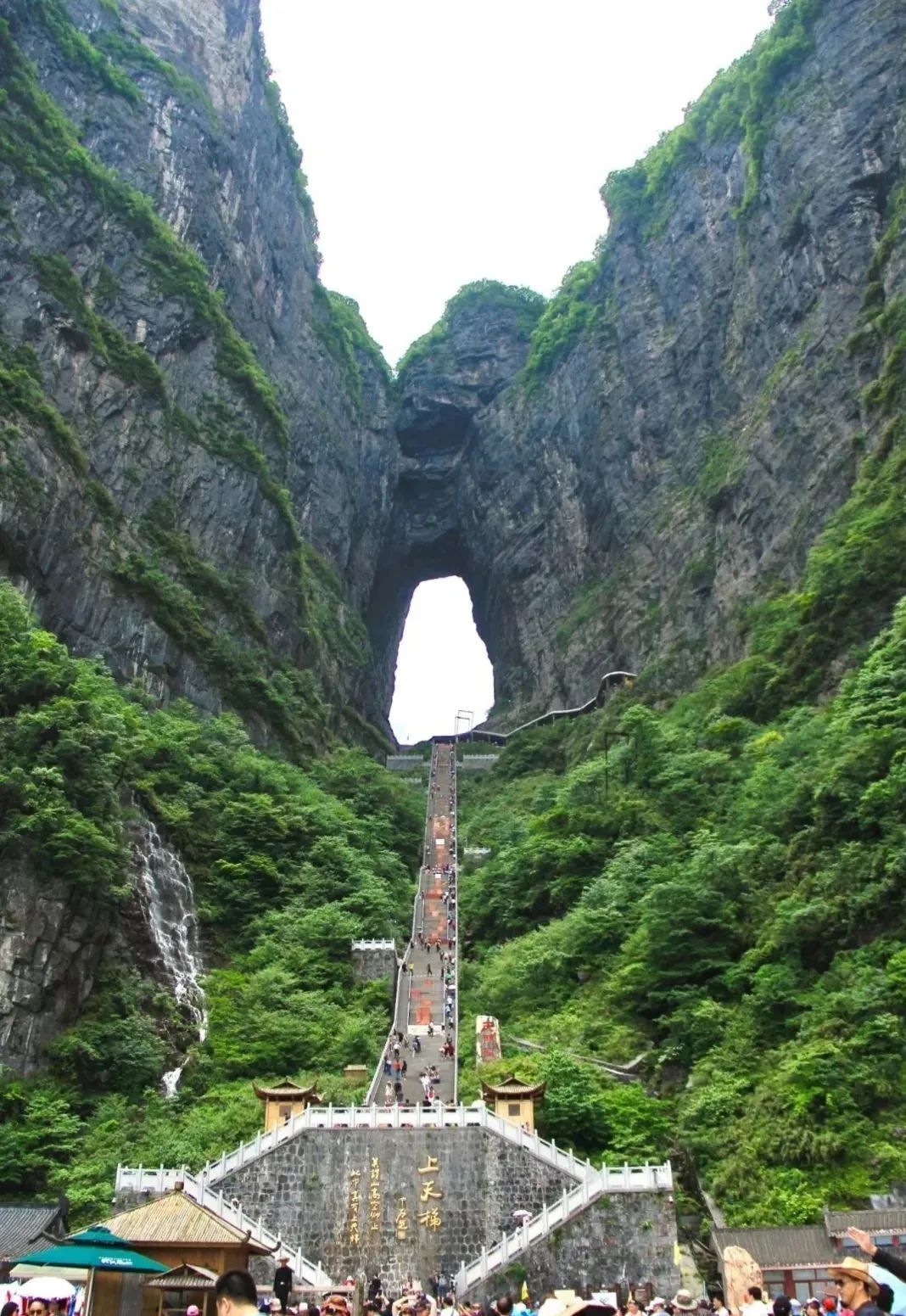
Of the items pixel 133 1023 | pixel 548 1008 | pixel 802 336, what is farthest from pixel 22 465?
pixel 802 336

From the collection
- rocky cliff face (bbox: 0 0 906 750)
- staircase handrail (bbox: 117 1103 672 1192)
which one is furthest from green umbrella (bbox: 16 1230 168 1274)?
rocky cliff face (bbox: 0 0 906 750)

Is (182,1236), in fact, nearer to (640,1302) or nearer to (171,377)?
(640,1302)

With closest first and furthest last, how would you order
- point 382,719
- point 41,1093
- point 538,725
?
point 41,1093, point 538,725, point 382,719

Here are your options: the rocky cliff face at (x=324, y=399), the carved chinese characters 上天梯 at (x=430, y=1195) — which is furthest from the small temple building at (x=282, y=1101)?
the rocky cliff face at (x=324, y=399)

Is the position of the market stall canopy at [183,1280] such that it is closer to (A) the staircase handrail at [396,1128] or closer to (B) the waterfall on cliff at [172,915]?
(A) the staircase handrail at [396,1128]

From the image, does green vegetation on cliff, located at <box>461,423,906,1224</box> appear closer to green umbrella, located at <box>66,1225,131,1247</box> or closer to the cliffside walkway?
the cliffside walkway

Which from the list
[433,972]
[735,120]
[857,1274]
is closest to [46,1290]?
[857,1274]

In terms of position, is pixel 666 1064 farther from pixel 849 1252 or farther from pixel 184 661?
pixel 184 661
